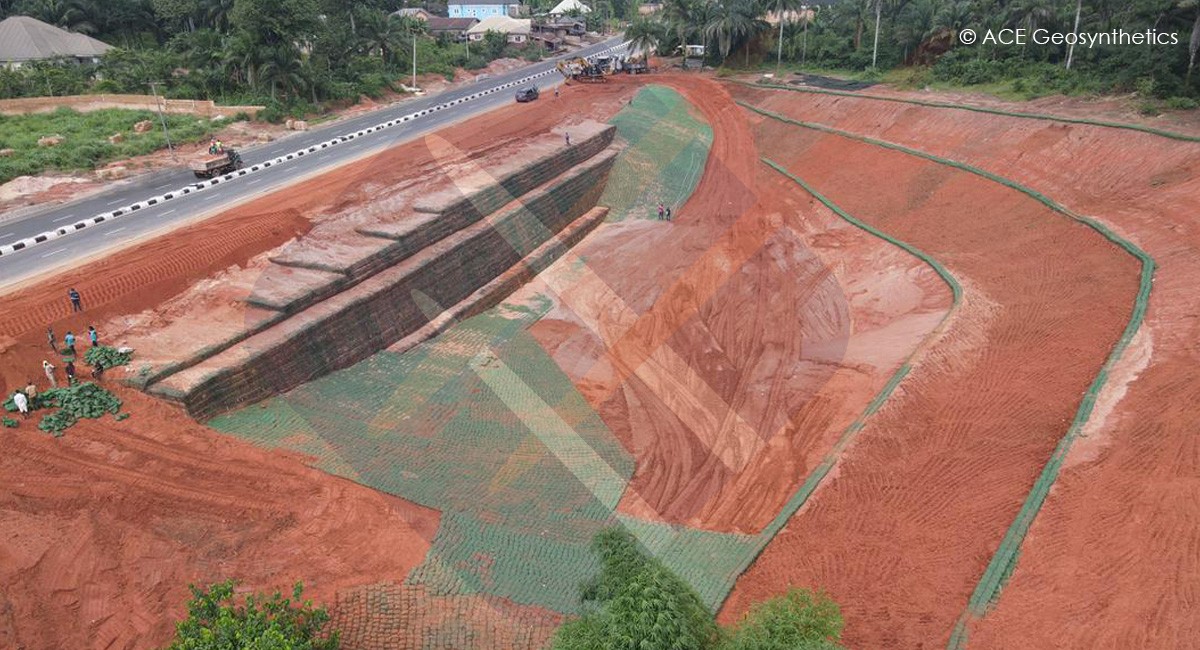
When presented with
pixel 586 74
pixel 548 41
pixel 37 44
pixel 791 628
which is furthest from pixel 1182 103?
pixel 37 44

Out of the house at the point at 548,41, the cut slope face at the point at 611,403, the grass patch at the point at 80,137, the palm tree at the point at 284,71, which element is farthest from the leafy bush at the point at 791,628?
the house at the point at 548,41

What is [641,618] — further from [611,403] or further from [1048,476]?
[611,403]

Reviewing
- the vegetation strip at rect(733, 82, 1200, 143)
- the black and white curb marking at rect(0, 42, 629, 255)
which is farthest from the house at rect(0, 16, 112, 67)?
the vegetation strip at rect(733, 82, 1200, 143)

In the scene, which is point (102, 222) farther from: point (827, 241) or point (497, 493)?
point (827, 241)

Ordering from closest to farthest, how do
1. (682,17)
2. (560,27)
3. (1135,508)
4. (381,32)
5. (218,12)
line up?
(1135,508), (218,12), (381,32), (682,17), (560,27)

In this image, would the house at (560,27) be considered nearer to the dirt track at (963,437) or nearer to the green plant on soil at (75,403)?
the dirt track at (963,437)

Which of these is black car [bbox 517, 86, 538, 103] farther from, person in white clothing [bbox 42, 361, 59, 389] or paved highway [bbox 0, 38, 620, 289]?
person in white clothing [bbox 42, 361, 59, 389]
